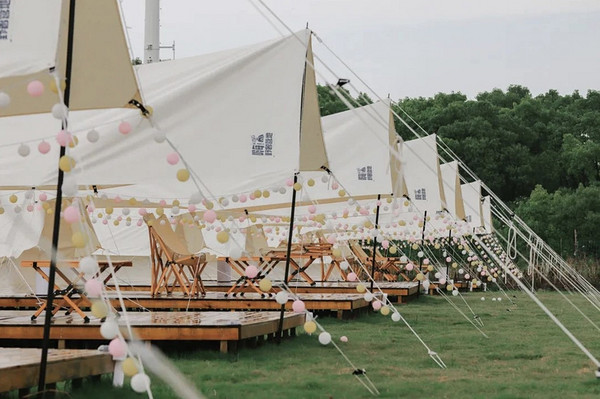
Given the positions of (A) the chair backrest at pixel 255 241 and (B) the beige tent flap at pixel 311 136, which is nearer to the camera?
(B) the beige tent flap at pixel 311 136

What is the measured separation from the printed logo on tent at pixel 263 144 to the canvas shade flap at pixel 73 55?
3.24m

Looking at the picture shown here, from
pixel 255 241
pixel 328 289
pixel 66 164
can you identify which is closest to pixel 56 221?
pixel 66 164

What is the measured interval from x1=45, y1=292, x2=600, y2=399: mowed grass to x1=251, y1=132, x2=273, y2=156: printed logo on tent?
183 cm

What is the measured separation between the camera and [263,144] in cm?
856

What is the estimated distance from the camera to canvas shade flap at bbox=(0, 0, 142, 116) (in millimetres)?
4754

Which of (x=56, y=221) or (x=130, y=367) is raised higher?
(x=56, y=221)

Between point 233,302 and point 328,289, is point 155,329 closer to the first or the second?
point 233,302

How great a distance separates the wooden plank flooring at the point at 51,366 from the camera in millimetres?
4582

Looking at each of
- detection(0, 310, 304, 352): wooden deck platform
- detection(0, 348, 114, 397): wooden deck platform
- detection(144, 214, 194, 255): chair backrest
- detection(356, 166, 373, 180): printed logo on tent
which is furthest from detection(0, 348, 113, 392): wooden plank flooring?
detection(356, 166, 373, 180): printed logo on tent

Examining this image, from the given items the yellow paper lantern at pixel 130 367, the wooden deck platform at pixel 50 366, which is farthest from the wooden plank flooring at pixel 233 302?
the yellow paper lantern at pixel 130 367

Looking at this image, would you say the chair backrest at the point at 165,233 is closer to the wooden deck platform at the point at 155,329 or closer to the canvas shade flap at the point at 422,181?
the wooden deck platform at the point at 155,329

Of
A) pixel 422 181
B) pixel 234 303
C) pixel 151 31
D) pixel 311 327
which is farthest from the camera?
pixel 151 31

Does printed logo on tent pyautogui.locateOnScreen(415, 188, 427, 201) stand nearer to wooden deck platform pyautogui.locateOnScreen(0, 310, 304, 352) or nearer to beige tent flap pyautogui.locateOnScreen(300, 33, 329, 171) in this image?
beige tent flap pyautogui.locateOnScreen(300, 33, 329, 171)

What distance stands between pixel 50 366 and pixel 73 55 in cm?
175
